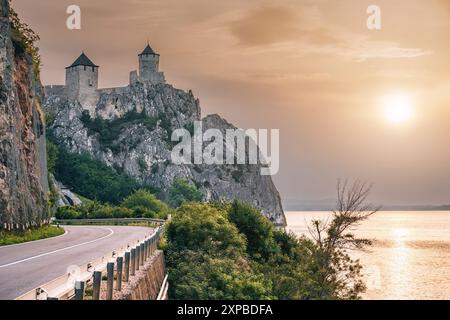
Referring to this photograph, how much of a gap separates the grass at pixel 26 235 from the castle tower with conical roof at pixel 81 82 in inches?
5724

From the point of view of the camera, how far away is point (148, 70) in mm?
195750

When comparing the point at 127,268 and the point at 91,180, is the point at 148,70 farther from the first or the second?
the point at 127,268

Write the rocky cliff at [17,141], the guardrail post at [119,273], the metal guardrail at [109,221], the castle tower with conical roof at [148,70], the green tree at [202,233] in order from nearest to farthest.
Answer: the guardrail post at [119,273] < the green tree at [202,233] < the rocky cliff at [17,141] < the metal guardrail at [109,221] < the castle tower with conical roof at [148,70]

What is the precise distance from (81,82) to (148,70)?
21027mm

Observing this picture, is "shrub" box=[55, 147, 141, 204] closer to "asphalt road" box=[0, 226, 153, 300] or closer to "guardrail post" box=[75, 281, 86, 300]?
"asphalt road" box=[0, 226, 153, 300]

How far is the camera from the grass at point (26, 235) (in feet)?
108

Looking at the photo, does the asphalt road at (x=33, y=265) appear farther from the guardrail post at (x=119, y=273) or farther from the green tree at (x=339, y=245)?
the green tree at (x=339, y=245)

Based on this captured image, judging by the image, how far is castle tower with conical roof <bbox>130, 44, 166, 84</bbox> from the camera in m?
195

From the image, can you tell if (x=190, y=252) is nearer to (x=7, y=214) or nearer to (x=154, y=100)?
(x=7, y=214)

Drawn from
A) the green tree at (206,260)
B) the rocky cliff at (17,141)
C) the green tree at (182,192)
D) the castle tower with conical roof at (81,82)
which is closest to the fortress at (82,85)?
the castle tower with conical roof at (81,82)
